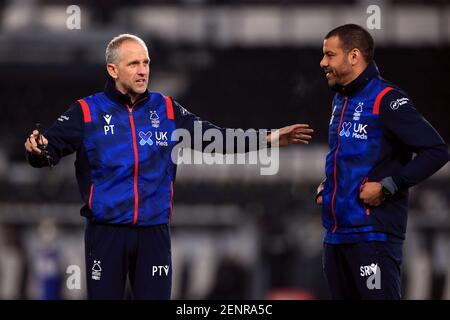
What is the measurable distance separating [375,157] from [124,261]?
137 cm

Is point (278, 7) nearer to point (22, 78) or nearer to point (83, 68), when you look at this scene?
point (83, 68)

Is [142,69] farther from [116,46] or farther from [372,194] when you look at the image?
[372,194]

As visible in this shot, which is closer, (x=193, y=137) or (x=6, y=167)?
(x=193, y=137)

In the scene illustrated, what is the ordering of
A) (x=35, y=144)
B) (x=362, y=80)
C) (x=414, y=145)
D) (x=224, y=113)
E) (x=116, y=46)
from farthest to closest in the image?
1. (x=224, y=113)
2. (x=116, y=46)
3. (x=362, y=80)
4. (x=35, y=144)
5. (x=414, y=145)

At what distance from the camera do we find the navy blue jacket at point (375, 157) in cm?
432

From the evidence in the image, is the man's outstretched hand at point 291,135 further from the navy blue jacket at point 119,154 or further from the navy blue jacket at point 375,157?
the navy blue jacket at point 119,154

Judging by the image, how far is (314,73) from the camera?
15.6 meters

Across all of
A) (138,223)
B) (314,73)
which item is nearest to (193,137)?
(138,223)

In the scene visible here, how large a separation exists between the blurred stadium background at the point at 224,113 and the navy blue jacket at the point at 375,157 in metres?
8.01

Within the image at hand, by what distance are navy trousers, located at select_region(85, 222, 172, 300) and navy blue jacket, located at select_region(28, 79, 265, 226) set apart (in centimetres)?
6

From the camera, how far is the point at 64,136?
459 cm

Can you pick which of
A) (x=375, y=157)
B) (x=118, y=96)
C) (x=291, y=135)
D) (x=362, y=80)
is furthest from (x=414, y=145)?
(x=118, y=96)

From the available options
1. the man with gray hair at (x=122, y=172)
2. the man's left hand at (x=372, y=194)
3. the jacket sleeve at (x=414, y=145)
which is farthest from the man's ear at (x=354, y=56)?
Answer: the man's left hand at (x=372, y=194)

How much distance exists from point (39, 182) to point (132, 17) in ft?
14.5
